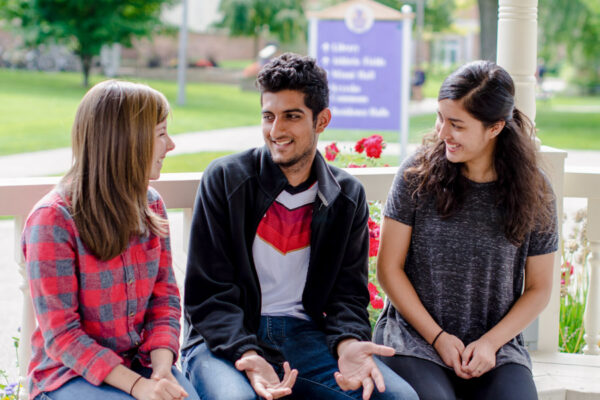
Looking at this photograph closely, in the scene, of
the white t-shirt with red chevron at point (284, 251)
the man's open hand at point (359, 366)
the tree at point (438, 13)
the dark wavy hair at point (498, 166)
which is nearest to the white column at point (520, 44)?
the dark wavy hair at point (498, 166)

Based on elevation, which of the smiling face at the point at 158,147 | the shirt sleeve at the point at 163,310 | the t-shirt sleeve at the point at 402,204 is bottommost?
the shirt sleeve at the point at 163,310

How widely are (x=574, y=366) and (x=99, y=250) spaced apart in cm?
189

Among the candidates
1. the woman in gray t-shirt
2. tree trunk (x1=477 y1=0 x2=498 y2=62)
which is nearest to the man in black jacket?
the woman in gray t-shirt

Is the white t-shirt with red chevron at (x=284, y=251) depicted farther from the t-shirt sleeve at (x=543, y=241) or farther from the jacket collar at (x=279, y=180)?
the t-shirt sleeve at (x=543, y=241)

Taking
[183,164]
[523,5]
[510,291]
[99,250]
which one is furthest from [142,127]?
[183,164]

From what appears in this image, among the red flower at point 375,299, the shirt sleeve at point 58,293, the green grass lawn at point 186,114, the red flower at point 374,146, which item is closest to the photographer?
the shirt sleeve at point 58,293

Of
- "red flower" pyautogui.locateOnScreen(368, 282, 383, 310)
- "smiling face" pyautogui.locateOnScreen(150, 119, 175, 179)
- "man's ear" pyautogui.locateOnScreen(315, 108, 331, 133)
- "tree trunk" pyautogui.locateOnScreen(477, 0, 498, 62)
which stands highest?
"tree trunk" pyautogui.locateOnScreen(477, 0, 498, 62)

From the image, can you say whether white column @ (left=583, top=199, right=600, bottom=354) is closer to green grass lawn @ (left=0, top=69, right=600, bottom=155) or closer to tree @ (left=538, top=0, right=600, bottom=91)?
green grass lawn @ (left=0, top=69, right=600, bottom=155)

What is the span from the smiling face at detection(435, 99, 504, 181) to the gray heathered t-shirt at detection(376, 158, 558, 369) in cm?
13

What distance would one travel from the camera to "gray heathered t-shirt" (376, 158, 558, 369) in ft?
7.73

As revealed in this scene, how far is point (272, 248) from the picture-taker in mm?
2305

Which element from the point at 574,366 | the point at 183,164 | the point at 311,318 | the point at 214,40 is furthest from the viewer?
the point at 214,40

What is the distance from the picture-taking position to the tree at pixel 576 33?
2394 cm

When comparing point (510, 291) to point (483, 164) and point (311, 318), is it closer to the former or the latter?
point (483, 164)
